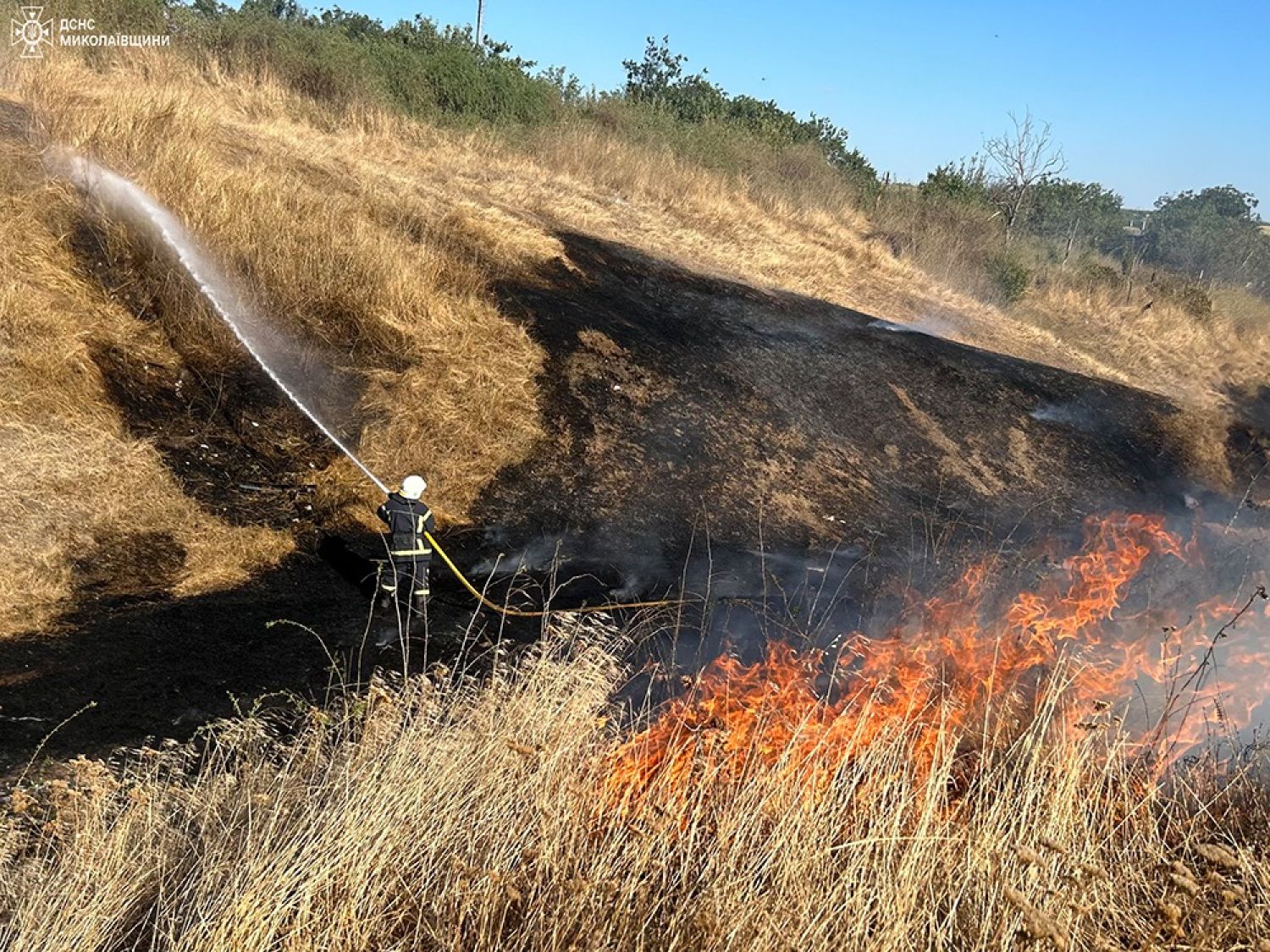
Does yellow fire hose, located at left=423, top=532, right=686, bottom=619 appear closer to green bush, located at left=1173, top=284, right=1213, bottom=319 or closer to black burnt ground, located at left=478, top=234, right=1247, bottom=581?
black burnt ground, located at left=478, top=234, right=1247, bottom=581

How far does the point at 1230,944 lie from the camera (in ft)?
9.84

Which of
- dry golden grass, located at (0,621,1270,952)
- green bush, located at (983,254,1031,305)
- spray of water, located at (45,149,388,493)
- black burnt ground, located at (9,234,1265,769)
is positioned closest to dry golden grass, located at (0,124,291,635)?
black burnt ground, located at (9,234,1265,769)

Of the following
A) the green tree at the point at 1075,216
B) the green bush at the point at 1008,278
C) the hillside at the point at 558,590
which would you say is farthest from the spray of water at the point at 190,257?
the green tree at the point at 1075,216

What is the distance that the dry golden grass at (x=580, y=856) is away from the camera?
2787 mm

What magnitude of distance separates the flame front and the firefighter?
2.10m

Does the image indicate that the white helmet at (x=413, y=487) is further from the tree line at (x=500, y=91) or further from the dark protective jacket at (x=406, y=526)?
the tree line at (x=500, y=91)

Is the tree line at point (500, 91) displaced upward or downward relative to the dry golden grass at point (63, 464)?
upward

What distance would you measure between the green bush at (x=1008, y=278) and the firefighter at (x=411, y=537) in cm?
1902

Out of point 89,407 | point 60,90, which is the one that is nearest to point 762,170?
point 60,90

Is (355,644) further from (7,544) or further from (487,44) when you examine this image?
(487,44)

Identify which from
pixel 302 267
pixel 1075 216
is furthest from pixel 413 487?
pixel 1075 216

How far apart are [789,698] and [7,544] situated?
16.6 feet

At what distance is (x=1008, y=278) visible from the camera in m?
22.5

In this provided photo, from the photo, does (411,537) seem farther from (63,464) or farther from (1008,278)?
(1008,278)
